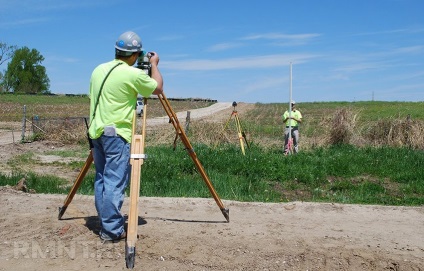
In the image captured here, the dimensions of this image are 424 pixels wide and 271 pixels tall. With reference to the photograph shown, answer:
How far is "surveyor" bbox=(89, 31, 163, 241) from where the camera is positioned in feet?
18.2

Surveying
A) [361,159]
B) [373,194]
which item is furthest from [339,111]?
[373,194]

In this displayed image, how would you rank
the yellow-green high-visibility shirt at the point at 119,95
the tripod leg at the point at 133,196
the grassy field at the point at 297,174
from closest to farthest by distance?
the tripod leg at the point at 133,196 → the yellow-green high-visibility shirt at the point at 119,95 → the grassy field at the point at 297,174

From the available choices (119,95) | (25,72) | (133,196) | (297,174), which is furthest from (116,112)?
(25,72)

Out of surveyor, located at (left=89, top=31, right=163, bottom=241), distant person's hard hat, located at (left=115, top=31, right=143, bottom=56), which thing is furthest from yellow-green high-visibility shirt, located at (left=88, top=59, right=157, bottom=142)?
distant person's hard hat, located at (left=115, top=31, right=143, bottom=56)

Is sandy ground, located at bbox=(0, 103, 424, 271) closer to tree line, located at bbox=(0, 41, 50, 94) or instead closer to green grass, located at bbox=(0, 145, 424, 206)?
green grass, located at bbox=(0, 145, 424, 206)

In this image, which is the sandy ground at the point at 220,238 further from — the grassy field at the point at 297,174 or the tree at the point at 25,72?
the tree at the point at 25,72

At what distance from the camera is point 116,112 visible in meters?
5.59

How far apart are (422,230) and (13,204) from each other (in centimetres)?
543

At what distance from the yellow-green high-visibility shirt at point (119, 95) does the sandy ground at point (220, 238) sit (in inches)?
47.5

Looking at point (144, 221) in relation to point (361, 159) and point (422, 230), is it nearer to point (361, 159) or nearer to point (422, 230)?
point (422, 230)

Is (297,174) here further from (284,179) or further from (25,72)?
(25,72)

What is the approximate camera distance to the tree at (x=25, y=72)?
99.8 m

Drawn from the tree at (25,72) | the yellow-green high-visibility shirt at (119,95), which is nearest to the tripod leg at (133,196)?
the yellow-green high-visibility shirt at (119,95)

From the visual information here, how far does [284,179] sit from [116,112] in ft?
24.1
